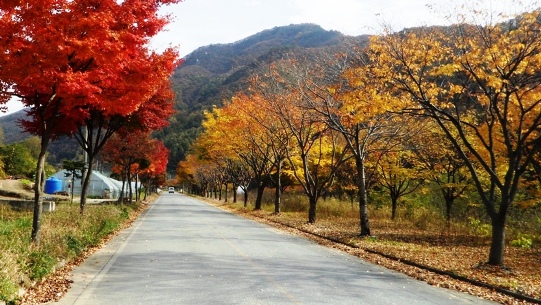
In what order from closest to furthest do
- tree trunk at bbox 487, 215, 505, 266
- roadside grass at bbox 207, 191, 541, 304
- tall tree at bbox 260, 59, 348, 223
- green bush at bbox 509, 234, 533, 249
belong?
roadside grass at bbox 207, 191, 541, 304 < tree trunk at bbox 487, 215, 505, 266 < green bush at bbox 509, 234, 533, 249 < tall tree at bbox 260, 59, 348, 223

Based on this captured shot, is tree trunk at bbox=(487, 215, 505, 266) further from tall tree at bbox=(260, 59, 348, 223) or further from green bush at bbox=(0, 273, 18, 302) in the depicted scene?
green bush at bbox=(0, 273, 18, 302)

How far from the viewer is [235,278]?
945 cm

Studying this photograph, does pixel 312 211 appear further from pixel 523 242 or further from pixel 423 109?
pixel 423 109

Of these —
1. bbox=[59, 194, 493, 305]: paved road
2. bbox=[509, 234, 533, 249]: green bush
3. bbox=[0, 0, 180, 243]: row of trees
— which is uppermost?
bbox=[0, 0, 180, 243]: row of trees

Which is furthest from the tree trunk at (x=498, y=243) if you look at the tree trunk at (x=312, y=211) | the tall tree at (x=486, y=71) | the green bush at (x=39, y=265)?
the tree trunk at (x=312, y=211)

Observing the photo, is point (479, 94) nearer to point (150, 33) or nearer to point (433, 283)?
point (433, 283)

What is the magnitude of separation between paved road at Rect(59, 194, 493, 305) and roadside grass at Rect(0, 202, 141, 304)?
52 cm

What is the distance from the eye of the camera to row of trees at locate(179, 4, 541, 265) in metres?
11.9

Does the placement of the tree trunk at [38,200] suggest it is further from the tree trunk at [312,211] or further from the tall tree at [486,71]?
the tree trunk at [312,211]

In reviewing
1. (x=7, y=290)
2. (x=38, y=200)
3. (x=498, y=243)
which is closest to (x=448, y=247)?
(x=498, y=243)

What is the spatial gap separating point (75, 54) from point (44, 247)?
4.18 meters

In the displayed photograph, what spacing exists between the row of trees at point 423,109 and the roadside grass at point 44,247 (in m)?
8.56

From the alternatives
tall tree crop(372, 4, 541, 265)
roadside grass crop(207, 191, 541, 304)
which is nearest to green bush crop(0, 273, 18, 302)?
roadside grass crop(207, 191, 541, 304)

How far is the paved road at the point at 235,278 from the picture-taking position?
7859 mm
